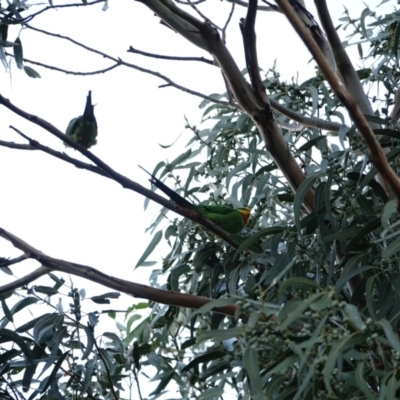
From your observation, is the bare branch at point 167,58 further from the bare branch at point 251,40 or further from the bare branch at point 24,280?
the bare branch at point 24,280

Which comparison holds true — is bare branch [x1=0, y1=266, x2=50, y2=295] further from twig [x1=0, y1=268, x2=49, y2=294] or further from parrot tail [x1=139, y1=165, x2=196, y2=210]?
parrot tail [x1=139, y1=165, x2=196, y2=210]

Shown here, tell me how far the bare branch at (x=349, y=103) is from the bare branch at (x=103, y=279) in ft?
1.56

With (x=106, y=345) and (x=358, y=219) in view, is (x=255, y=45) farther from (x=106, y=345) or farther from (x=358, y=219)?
(x=106, y=345)

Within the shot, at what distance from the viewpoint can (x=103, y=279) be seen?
1418 millimetres

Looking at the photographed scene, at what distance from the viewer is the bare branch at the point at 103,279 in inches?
55.9

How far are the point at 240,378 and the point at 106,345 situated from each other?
53cm

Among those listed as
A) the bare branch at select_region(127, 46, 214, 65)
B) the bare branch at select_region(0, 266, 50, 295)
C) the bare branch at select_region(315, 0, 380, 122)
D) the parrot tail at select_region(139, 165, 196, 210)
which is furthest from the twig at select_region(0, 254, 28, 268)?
the bare branch at select_region(315, 0, 380, 122)

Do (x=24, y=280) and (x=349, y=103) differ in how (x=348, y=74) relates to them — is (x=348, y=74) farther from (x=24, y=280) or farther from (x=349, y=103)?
(x=24, y=280)

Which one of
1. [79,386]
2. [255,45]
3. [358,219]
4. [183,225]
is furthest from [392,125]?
[79,386]

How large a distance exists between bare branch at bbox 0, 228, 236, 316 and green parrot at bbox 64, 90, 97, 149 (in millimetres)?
1383

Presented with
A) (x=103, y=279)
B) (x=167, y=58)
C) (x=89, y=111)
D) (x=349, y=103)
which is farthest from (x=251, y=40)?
(x=89, y=111)

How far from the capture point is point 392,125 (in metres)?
1.75

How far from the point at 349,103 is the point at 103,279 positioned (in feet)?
2.00

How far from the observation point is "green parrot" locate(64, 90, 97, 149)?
281 centimetres
